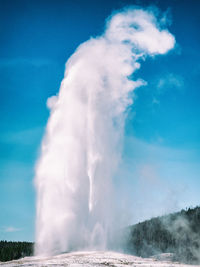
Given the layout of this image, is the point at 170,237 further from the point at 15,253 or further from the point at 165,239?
the point at 15,253

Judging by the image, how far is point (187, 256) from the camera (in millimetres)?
91562

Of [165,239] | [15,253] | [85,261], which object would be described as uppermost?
[165,239]

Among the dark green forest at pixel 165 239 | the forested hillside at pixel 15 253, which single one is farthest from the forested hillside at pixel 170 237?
the forested hillside at pixel 15 253

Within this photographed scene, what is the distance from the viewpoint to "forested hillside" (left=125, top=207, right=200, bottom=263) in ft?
324

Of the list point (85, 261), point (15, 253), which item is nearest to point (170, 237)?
point (15, 253)

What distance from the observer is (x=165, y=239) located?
11188 centimetres

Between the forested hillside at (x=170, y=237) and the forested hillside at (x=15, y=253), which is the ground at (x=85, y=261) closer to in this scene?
the forested hillside at (x=170, y=237)

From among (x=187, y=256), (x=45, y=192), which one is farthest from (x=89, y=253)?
(x=187, y=256)

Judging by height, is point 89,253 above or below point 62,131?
below

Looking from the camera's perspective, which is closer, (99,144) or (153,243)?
(99,144)

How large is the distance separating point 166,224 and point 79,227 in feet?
225

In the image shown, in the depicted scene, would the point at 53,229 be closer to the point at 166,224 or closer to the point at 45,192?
the point at 45,192

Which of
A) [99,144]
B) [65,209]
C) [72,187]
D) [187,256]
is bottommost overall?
[187,256]

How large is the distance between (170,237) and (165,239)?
201 centimetres
